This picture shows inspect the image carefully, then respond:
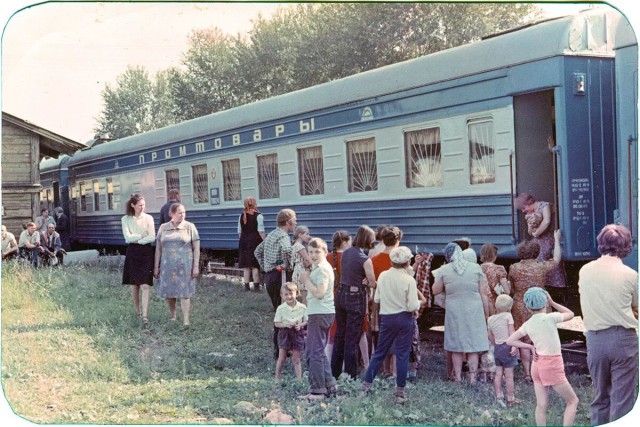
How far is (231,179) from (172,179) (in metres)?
2.14

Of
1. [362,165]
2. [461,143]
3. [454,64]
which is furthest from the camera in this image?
[362,165]

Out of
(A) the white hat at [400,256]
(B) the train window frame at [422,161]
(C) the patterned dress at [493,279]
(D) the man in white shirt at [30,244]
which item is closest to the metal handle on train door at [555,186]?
(C) the patterned dress at [493,279]

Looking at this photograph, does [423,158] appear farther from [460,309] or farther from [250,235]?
[250,235]

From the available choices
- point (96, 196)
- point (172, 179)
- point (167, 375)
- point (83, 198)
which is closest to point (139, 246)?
point (167, 375)

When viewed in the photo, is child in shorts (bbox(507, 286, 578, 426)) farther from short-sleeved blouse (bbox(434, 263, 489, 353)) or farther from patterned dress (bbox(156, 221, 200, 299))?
patterned dress (bbox(156, 221, 200, 299))

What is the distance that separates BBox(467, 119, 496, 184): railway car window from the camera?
8.93 meters

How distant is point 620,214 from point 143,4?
4589mm

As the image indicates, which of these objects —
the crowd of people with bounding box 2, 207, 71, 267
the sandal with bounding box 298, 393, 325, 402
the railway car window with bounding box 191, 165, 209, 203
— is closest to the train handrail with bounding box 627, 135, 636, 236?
the sandal with bounding box 298, 393, 325, 402

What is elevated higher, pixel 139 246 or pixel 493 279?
pixel 139 246

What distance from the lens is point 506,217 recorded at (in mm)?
8812

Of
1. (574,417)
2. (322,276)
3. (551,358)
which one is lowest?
(574,417)

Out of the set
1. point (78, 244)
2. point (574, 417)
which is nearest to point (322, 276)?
point (574, 417)

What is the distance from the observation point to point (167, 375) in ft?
27.0

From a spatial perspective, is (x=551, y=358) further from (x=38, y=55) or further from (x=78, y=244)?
(x=78, y=244)
